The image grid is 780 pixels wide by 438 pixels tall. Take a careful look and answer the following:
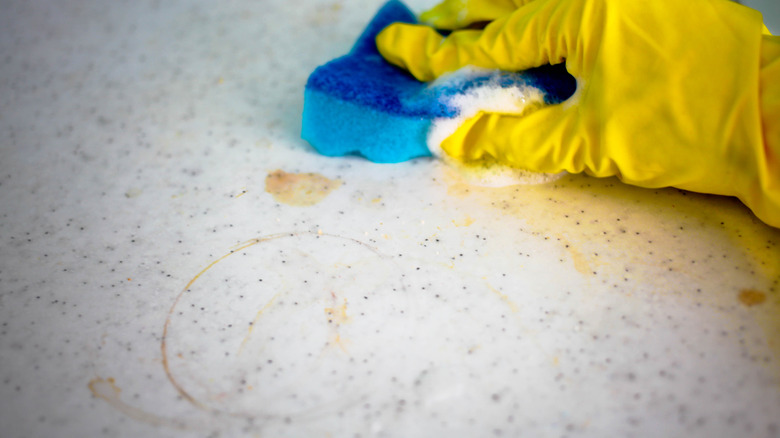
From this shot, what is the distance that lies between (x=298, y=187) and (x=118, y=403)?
443mm

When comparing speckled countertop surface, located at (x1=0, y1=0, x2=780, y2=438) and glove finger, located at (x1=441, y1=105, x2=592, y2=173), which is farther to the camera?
glove finger, located at (x1=441, y1=105, x2=592, y2=173)

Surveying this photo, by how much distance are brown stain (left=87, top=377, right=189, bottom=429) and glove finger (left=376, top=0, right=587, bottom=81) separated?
0.71 m

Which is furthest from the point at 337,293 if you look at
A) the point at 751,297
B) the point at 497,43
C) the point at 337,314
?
the point at 751,297

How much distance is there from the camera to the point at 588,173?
945 mm

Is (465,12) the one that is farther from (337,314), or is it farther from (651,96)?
(337,314)

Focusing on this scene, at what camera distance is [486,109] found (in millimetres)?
952

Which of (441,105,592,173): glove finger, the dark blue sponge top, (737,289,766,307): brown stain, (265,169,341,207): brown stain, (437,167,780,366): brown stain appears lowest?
(737,289,766,307): brown stain

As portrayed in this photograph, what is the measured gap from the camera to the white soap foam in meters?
0.94

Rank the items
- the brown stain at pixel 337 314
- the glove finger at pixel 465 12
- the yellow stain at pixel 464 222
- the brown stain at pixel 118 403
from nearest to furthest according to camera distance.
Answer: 1. the brown stain at pixel 118 403
2. the brown stain at pixel 337 314
3. the yellow stain at pixel 464 222
4. the glove finger at pixel 465 12

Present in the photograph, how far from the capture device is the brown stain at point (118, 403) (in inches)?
27.4

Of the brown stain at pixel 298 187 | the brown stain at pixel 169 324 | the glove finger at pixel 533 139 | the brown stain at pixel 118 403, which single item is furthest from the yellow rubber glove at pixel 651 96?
the brown stain at pixel 118 403

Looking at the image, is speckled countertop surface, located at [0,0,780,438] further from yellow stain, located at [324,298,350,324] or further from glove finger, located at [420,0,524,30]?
glove finger, located at [420,0,524,30]

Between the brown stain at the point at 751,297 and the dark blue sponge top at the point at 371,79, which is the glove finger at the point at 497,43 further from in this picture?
the brown stain at the point at 751,297

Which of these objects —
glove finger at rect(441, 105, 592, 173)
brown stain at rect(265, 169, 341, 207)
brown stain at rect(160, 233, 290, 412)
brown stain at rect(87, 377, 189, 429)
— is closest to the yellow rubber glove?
glove finger at rect(441, 105, 592, 173)
